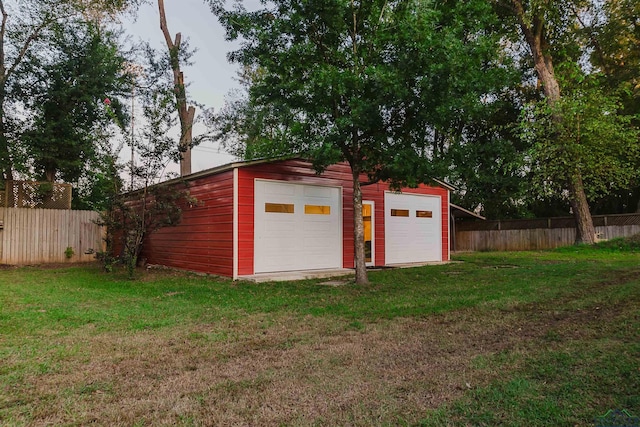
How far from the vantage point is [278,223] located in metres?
9.68

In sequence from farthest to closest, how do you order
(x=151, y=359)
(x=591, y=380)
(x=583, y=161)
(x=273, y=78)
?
(x=583, y=161) → (x=273, y=78) → (x=151, y=359) → (x=591, y=380)

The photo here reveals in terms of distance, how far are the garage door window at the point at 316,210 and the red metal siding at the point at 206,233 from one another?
6.65ft

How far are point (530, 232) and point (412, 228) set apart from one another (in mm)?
A: 8579

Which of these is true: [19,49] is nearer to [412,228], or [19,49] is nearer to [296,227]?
[296,227]

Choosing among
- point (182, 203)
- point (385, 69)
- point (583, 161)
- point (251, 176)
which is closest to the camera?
point (385, 69)

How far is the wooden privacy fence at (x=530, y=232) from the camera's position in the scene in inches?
627

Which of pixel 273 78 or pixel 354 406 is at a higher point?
pixel 273 78

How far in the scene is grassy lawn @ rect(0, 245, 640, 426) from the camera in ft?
7.87

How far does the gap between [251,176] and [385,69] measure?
3850 mm

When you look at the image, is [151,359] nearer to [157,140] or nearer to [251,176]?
[251,176]

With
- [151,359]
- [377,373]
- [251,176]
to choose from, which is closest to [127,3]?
[251,176]

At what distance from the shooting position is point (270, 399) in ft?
8.48

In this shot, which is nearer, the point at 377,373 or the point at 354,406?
the point at 354,406

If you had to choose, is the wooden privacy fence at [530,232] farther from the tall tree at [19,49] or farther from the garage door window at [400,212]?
the tall tree at [19,49]
